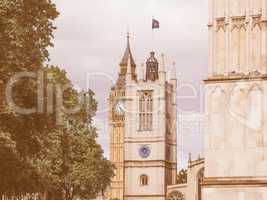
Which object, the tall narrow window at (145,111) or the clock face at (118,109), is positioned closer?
the tall narrow window at (145,111)

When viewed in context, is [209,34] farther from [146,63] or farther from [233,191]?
[146,63]

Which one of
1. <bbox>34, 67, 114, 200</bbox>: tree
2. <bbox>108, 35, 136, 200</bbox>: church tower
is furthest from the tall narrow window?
<bbox>34, 67, 114, 200</bbox>: tree

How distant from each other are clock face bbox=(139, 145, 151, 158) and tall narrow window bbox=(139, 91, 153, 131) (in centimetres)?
391

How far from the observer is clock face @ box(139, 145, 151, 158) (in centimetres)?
13300

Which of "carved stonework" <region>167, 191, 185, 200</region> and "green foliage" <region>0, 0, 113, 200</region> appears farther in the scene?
"carved stonework" <region>167, 191, 185, 200</region>

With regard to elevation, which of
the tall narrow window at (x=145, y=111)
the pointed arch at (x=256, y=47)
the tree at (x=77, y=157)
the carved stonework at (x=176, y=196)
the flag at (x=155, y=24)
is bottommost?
the carved stonework at (x=176, y=196)

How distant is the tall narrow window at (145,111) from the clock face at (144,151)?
3.91 meters

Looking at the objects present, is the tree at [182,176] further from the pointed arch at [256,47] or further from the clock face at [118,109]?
the pointed arch at [256,47]

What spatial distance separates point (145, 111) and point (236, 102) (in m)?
105

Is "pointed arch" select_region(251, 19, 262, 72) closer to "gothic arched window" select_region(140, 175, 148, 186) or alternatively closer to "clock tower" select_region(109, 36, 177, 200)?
"clock tower" select_region(109, 36, 177, 200)

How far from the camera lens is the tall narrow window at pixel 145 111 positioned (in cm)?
13688

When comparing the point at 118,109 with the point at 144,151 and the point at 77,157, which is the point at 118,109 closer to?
the point at 144,151

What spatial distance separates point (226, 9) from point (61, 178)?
20.3 metres

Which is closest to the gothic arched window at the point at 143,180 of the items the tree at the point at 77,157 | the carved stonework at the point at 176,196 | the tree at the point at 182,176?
the carved stonework at the point at 176,196
